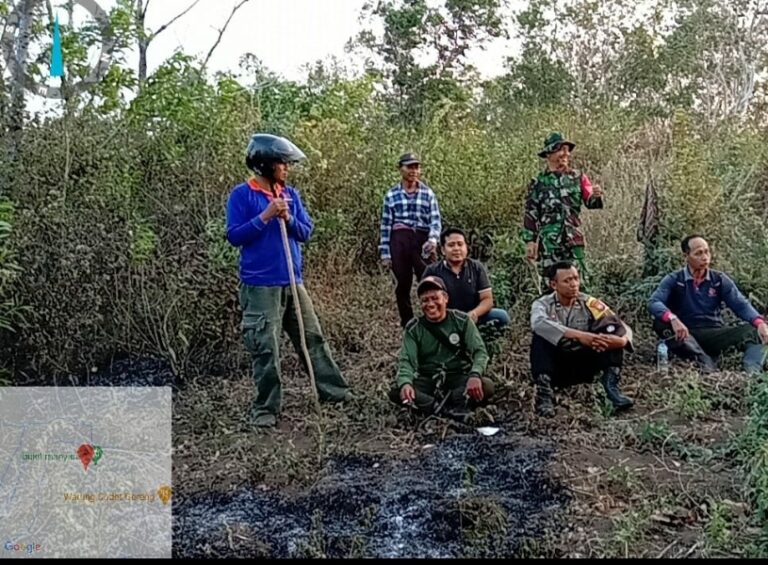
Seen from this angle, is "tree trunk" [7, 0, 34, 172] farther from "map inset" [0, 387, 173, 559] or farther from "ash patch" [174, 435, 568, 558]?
"ash patch" [174, 435, 568, 558]

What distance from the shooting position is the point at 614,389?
451cm

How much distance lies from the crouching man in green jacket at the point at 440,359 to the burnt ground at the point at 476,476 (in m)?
0.14

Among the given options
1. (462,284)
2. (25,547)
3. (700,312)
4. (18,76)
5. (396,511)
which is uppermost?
(18,76)

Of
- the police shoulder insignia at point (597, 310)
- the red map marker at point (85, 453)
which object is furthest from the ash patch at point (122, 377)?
the police shoulder insignia at point (597, 310)

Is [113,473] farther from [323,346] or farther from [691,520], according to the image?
[691,520]

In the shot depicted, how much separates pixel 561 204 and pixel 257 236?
6.81 feet

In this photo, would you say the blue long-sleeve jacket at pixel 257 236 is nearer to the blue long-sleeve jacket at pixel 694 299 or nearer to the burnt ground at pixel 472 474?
the burnt ground at pixel 472 474

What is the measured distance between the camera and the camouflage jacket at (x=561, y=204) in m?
5.44

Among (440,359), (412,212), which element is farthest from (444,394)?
(412,212)

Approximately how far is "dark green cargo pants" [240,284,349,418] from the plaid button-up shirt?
4.59 ft

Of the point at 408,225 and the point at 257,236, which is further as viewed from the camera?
the point at 408,225

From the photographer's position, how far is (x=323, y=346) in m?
4.75

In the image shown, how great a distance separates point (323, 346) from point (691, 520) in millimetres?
2240

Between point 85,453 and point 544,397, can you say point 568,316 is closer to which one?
point 544,397
